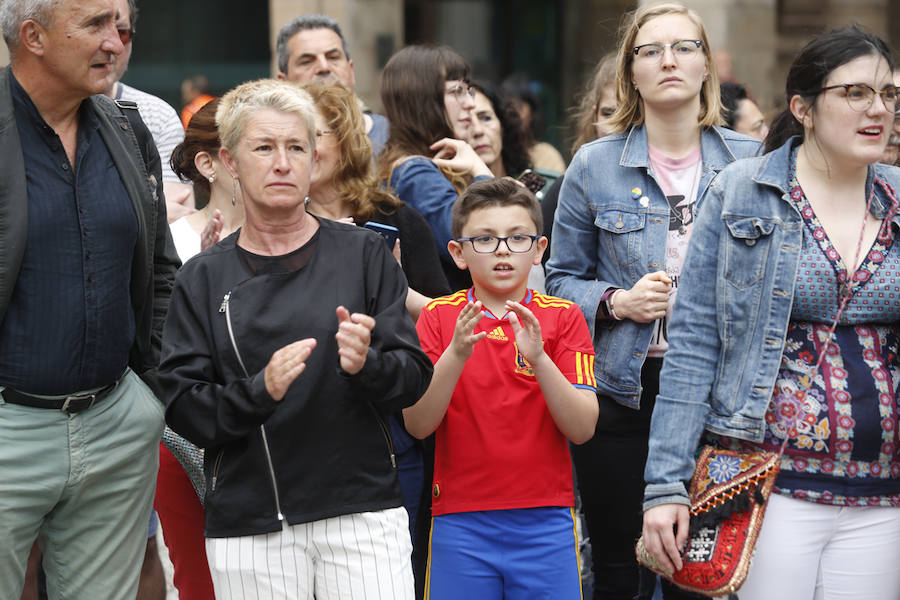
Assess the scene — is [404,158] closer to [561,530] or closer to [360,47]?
[561,530]

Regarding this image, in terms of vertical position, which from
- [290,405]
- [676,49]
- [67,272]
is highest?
[676,49]

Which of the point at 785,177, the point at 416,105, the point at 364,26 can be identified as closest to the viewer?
the point at 785,177

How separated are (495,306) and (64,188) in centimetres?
135

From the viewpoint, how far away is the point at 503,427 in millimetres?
3529

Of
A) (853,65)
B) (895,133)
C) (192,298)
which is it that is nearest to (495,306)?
(192,298)

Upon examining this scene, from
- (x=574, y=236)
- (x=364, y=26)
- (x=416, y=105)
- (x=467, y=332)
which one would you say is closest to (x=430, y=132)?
(x=416, y=105)

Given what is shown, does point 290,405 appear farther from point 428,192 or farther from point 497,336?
point 428,192

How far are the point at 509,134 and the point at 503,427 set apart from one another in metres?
2.79

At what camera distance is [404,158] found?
4664 mm

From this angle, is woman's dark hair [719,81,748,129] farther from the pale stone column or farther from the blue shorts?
the pale stone column

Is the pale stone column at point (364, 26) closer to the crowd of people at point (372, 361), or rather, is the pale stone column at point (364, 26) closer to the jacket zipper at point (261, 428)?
the crowd of people at point (372, 361)

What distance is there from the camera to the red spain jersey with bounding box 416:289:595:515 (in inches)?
138

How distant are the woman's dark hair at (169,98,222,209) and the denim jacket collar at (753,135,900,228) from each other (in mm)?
1888

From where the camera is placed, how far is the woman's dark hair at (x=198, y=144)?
4.10 m
